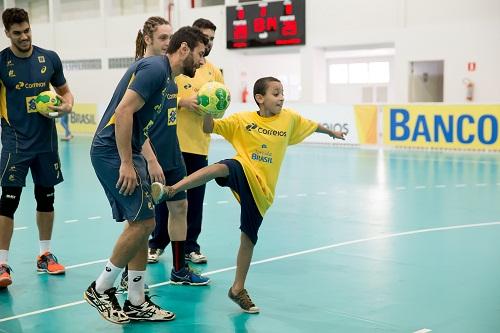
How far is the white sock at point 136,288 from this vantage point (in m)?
→ 5.16

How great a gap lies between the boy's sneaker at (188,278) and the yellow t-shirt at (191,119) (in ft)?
3.92

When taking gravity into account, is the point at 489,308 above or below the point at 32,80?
below

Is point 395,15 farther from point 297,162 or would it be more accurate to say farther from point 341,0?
point 297,162

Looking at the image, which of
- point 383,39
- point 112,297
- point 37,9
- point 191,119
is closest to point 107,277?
point 112,297

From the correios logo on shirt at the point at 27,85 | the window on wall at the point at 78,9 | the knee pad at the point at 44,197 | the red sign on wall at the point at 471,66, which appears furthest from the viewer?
the window on wall at the point at 78,9

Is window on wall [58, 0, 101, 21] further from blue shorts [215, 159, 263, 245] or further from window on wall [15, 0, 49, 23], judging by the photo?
blue shorts [215, 159, 263, 245]

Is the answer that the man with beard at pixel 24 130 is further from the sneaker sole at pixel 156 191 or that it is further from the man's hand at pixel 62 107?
the sneaker sole at pixel 156 191

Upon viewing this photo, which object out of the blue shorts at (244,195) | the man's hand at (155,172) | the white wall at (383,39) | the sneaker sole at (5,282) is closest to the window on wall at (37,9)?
the white wall at (383,39)

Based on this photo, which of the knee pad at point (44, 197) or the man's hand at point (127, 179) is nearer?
the man's hand at point (127, 179)

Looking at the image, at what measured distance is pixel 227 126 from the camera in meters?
5.62

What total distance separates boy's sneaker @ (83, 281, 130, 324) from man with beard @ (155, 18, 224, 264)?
1755mm

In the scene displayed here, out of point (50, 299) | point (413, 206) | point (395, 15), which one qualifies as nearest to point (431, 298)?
point (50, 299)

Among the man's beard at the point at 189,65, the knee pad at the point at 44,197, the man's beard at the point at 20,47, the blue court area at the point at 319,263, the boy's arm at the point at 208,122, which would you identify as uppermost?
the man's beard at the point at 20,47

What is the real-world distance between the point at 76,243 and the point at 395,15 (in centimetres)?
1783
